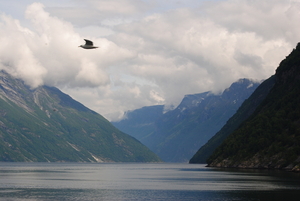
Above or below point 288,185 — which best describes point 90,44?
above

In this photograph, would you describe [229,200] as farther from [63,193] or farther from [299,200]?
[63,193]

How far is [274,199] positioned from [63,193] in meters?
52.8

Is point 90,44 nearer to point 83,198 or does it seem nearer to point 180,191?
point 83,198

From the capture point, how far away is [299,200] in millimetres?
98125

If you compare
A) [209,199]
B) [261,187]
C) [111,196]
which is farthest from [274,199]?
[111,196]

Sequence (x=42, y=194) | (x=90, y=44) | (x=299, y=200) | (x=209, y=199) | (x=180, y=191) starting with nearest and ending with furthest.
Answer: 1. (x=90, y=44)
2. (x=299, y=200)
3. (x=209, y=199)
4. (x=42, y=194)
5. (x=180, y=191)

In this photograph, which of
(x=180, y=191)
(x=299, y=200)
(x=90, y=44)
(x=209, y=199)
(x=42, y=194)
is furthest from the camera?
(x=180, y=191)

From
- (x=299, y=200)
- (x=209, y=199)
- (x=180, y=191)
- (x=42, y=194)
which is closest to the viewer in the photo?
(x=299, y=200)

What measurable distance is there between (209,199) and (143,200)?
50.0ft

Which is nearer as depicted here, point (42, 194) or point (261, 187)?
point (42, 194)

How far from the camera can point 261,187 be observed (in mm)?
129250

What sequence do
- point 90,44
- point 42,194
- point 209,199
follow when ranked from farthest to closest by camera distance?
point 42,194
point 209,199
point 90,44

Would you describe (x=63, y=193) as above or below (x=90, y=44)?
below

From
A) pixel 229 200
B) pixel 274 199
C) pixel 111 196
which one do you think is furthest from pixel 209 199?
pixel 111 196
